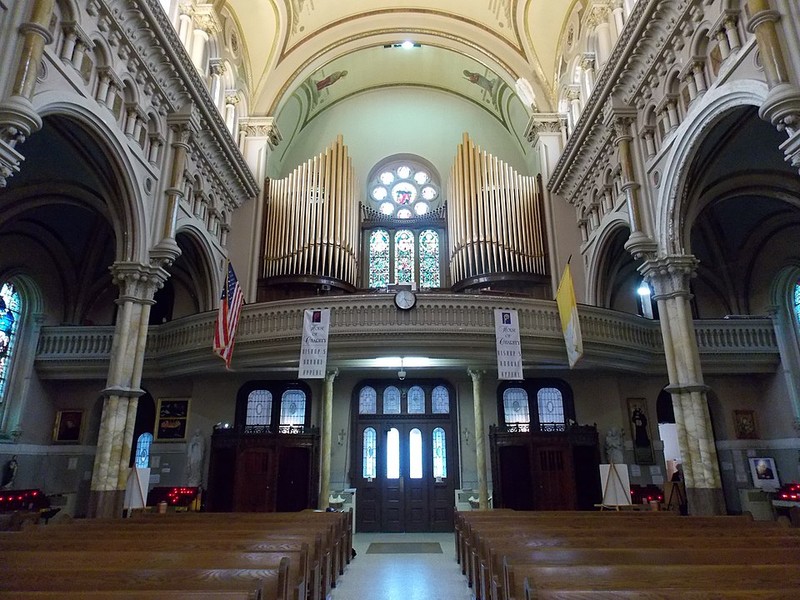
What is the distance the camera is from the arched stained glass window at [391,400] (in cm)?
1623

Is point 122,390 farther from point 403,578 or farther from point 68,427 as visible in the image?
point 68,427

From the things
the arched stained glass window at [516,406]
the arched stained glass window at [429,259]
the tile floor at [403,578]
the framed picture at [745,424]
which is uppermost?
the arched stained glass window at [429,259]

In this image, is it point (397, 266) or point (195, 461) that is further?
point (397, 266)

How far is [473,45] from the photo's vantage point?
62.3 ft

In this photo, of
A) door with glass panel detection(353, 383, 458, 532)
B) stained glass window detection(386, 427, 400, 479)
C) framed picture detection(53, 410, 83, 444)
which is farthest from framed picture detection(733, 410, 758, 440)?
framed picture detection(53, 410, 83, 444)

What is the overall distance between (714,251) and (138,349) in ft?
52.4

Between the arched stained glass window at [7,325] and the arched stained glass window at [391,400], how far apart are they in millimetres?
10313

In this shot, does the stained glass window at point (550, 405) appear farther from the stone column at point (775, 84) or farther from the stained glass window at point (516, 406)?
the stone column at point (775, 84)

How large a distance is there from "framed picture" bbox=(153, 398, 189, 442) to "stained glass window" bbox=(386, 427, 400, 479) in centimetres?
590

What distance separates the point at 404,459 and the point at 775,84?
12.4m

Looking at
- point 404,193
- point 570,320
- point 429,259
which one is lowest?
point 570,320

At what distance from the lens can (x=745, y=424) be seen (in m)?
15.3

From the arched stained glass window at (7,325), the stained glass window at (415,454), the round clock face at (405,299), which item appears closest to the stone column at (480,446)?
the stained glass window at (415,454)

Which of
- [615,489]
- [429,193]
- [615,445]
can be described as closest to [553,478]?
[615,445]
